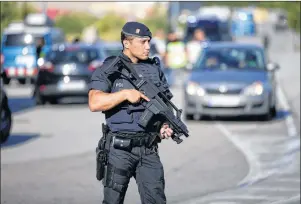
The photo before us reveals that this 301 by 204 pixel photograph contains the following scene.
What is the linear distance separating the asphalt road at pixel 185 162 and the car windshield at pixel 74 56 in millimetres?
3401

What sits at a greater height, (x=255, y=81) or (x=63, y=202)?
(x=63, y=202)

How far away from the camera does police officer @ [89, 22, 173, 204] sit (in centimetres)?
708

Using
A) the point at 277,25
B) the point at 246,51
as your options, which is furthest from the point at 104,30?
the point at 246,51

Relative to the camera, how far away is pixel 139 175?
7129 mm

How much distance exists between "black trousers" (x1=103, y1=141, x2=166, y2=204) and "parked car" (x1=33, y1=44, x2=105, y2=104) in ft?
58.3

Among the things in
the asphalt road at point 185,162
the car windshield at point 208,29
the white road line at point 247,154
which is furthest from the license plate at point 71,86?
the car windshield at point 208,29

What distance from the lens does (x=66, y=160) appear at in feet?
47.1

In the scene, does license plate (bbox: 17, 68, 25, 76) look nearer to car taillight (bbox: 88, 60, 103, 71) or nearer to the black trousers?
car taillight (bbox: 88, 60, 103, 71)

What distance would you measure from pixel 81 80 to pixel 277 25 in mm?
53278

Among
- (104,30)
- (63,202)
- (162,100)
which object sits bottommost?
(104,30)

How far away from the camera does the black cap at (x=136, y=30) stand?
7.11 meters

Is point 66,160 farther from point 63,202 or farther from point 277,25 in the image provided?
point 277,25

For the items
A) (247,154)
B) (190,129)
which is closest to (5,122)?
(247,154)

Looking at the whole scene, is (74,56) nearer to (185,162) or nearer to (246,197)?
(185,162)
